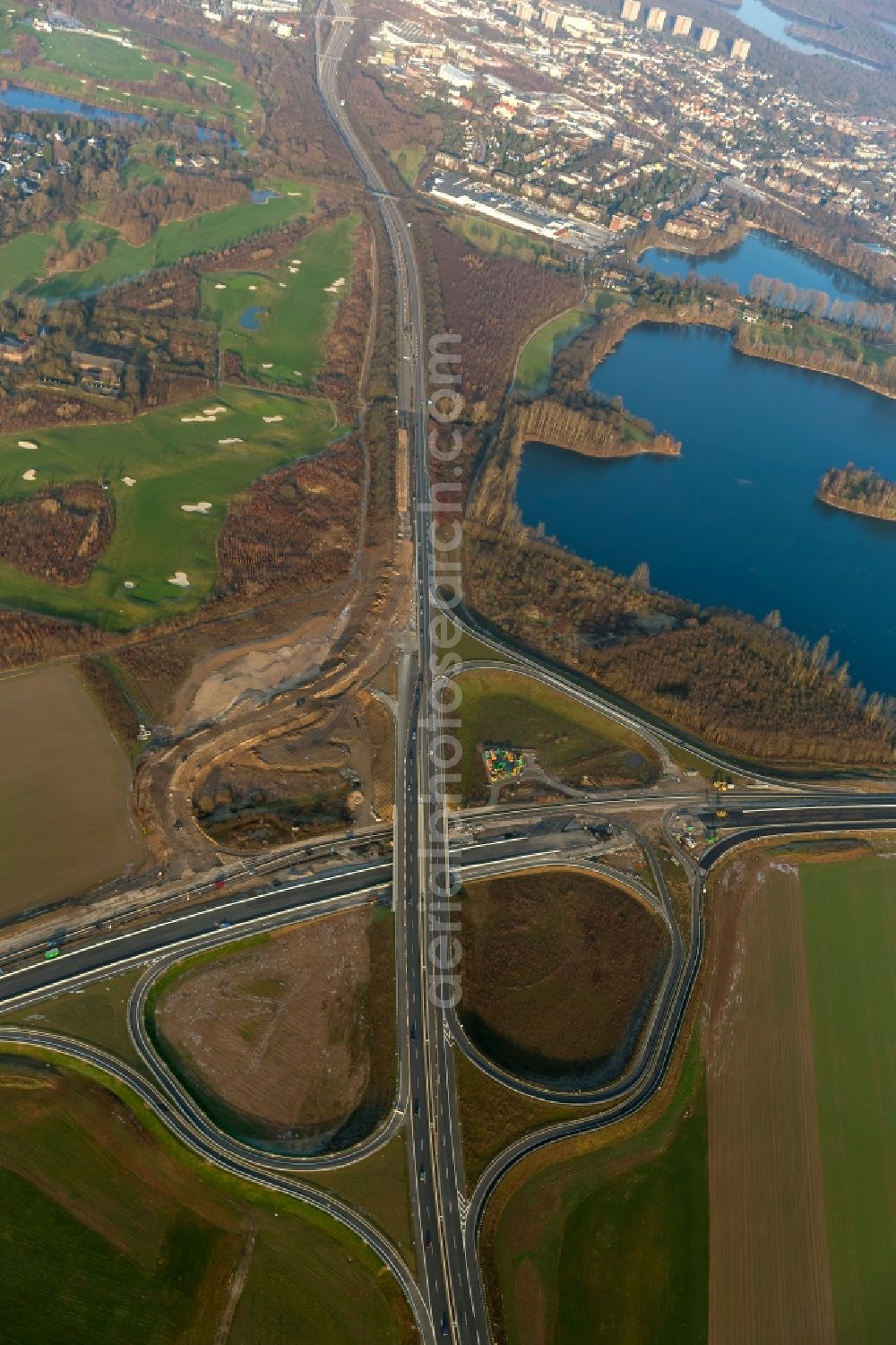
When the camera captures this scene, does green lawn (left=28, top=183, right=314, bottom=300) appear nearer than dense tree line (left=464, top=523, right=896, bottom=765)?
No

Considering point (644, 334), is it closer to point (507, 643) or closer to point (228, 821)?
point (507, 643)

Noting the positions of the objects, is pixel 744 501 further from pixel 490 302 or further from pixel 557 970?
pixel 557 970

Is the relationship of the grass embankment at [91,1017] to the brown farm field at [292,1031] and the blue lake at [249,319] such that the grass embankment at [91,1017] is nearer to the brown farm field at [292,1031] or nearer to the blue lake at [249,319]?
the brown farm field at [292,1031]

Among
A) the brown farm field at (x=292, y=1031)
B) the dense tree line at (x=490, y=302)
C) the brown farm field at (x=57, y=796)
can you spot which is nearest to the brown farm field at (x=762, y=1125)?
the brown farm field at (x=292, y=1031)

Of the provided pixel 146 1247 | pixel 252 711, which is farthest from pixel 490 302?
pixel 146 1247

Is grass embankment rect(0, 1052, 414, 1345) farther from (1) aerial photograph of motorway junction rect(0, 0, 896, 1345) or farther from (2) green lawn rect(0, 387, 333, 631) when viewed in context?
(2) green lawn rect(0, 387, 333, 631)

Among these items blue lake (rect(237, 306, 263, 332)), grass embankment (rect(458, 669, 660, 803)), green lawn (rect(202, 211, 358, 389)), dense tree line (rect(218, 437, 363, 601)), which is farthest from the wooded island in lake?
blue lake (rect(237, 306, 263, 332))

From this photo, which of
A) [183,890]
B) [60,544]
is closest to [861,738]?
[183,890]
